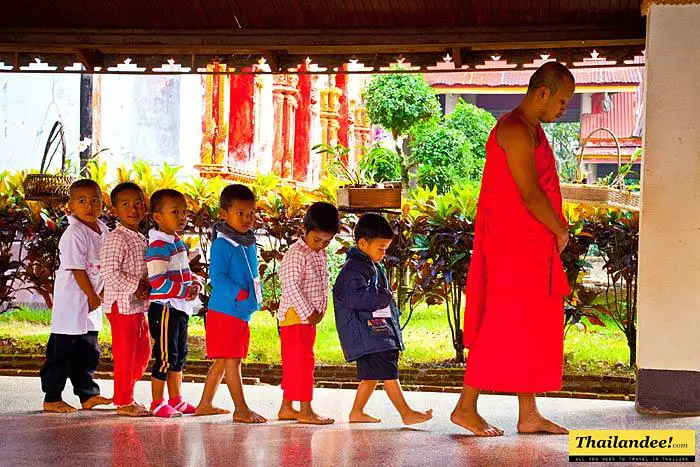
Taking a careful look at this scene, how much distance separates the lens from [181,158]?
41.0 feet

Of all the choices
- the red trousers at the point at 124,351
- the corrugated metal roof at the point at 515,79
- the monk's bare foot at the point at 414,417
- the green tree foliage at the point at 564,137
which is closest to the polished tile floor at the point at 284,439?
the monk's bare foot at the point at 414,417

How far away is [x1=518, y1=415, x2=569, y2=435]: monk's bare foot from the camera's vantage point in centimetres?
533

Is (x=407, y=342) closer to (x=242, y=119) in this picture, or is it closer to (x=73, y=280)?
(x=242, y=119)

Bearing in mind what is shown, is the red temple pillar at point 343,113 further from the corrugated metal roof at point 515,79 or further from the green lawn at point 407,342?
the green lawn at point 407,342

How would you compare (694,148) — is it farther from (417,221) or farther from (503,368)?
(417,221)

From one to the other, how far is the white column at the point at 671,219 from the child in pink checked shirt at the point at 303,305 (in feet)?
5.75

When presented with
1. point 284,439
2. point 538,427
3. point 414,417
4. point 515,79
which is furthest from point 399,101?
point 284,439

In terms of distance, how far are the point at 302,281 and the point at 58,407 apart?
153 centimetres

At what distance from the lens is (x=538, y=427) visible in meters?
5.35

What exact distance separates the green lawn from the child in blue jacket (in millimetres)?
3324

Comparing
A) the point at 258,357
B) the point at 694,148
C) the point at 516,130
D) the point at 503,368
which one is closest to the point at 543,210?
the point at 516,130

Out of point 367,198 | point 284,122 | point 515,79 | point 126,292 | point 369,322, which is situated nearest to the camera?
point 369,322

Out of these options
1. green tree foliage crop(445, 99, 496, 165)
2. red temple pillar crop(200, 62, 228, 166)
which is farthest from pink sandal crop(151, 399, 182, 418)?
green tree foliage crop(445, 99, 496, 165)

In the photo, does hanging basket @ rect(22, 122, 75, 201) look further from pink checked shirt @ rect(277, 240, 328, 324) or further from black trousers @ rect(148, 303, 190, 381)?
pink checked shirt @ rect(277, 240, 328, 324)
